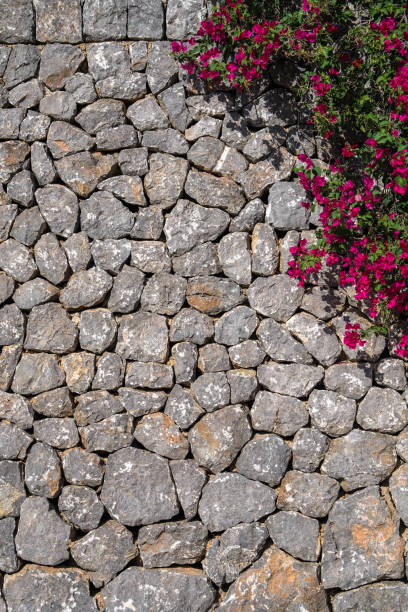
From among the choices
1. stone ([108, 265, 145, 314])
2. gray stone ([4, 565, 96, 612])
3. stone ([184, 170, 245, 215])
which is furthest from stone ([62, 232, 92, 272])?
gray stone ([4, 565, 96, 612])

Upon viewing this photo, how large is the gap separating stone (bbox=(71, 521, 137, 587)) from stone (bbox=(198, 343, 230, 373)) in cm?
90

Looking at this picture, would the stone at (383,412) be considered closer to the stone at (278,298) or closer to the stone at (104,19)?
the stone at (278,298)

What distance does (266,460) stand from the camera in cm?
288

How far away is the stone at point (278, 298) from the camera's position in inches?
117

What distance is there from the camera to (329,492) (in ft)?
9.32

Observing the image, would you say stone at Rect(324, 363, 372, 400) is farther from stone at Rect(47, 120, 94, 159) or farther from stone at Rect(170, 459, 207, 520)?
stone at Rect(47, 120, 94, 159)

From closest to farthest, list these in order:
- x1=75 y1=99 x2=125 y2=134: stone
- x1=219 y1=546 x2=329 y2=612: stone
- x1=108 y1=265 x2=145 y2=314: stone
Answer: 1. x1=219 y1=546 x2=329 y2=612: stone
2. x1=108 y1=265 x2=145 y2=314: stone
3. x1=75 y1=99 x2=125 y2=134: stone

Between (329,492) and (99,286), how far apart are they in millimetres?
1560

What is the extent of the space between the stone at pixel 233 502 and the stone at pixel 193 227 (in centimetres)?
121

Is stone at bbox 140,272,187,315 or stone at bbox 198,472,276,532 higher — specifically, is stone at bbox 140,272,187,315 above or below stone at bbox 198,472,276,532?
above

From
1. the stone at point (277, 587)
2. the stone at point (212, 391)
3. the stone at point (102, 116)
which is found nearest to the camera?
the stone at point (277, 587)

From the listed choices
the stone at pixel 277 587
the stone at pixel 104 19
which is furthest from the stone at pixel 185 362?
the stone at pixel 104 19

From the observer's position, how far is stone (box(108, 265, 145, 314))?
305cm

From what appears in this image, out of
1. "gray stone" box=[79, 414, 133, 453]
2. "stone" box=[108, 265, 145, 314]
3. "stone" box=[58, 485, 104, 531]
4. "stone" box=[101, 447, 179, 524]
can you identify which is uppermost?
"stone" box=[108, 265, 145, 314]
